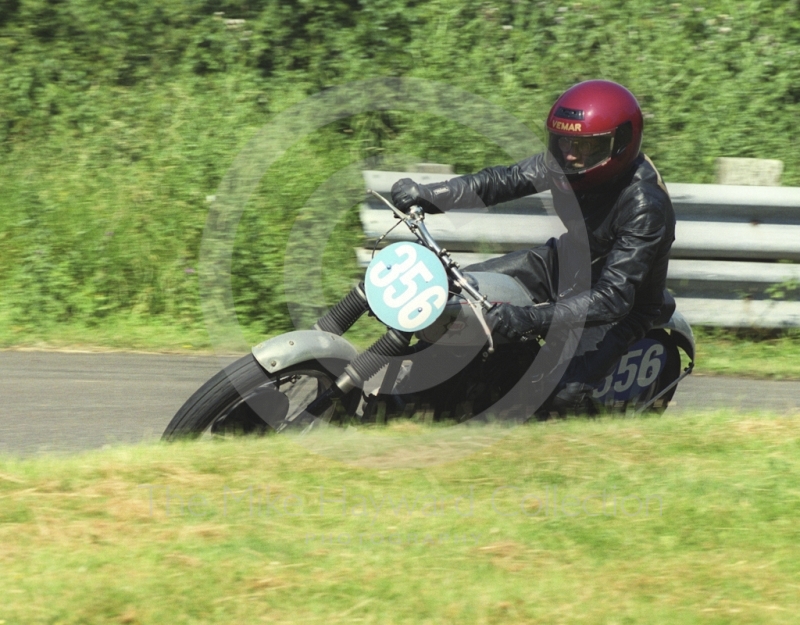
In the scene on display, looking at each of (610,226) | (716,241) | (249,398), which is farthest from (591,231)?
(716,241)

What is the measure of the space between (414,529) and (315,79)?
623cm

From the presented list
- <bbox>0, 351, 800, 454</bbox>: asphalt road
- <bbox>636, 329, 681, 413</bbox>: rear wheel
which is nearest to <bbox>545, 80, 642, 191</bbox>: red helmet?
<bbox>636, 329, 681, 413</bbox>: rear wheel

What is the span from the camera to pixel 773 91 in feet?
29.7

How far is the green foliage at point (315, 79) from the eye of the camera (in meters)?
8.02

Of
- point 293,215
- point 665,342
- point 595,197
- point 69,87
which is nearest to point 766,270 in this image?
point 665,342

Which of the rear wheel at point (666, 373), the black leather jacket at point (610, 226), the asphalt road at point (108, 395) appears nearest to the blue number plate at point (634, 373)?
the rear wheel at point (666, 373)

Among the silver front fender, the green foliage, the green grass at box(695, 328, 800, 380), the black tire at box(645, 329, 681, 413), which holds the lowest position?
the green grass at box(695, 328, 800, 380)

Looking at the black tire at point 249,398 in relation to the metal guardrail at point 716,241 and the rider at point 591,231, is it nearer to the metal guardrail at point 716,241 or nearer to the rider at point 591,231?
the rider at point 591,231

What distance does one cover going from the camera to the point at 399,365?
4414mm

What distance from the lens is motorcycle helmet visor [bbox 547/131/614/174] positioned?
4.53 m

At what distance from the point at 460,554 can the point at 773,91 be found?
696 cm

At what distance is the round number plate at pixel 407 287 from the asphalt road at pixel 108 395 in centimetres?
153

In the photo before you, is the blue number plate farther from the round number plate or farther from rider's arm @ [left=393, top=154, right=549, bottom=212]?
the round number plate

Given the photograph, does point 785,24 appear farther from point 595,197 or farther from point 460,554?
point 460,554
